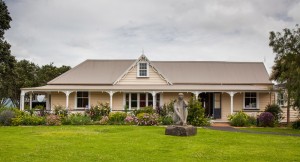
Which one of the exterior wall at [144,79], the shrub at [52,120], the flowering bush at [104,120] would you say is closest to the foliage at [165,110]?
the flowering bush at [104,120]

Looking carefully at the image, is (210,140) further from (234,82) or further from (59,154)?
(234,82)

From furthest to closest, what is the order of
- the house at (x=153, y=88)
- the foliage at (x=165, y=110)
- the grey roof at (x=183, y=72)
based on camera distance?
the grey roof at (x=183, y=72), the house at (x=153, y=88), the foliage at (x=165, y=110)

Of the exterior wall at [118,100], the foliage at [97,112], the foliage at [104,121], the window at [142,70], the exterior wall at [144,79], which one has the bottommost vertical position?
the foliage at [104,121]

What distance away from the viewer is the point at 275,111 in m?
29.1

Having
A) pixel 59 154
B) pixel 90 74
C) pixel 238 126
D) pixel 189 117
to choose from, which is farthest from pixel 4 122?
pixel 238 126

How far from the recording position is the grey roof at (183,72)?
3403 cm

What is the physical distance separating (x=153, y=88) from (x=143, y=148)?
54.7ft

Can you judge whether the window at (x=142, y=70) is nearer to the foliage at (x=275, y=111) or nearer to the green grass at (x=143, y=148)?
the foliage at (x=275, y=111)

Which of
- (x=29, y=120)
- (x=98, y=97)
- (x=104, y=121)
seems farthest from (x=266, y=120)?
(x=29, y=120)

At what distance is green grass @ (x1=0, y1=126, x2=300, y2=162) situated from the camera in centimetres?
1217

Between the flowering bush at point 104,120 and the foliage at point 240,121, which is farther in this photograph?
the foliage at point 240,121

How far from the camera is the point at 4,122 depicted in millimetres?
25656

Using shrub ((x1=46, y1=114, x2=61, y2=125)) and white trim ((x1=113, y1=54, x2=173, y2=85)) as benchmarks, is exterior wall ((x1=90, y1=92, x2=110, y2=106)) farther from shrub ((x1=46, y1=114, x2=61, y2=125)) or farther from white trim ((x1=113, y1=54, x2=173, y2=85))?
shrub ((x1=46, y1=114, x2=61, y2=125))

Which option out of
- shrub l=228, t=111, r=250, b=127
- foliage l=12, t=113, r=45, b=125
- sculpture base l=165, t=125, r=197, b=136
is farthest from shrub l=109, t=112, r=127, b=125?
sculpture base l=165, t=125, r=197, b=136
